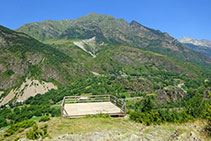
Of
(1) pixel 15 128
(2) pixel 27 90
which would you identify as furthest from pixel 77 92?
(1) pixel 15 128

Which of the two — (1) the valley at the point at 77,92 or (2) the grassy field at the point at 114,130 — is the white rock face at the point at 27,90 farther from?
(2) the grassy field at the point at 114,130

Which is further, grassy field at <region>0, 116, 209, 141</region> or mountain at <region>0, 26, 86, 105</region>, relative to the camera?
mountain at <region>0, 26, 86, 105</region>

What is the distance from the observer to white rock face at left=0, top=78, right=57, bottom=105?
102 m

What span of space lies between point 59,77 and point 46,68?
12862 mm

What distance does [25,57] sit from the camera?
12962 cm

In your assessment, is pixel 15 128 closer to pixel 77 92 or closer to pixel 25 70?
pixel 77 92

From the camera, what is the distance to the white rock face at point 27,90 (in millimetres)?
101500

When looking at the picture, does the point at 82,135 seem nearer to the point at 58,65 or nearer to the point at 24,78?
the point at 24,78

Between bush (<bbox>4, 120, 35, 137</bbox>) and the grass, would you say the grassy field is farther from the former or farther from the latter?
bush (<bbox>4, 120, 35, 137</bbox>)

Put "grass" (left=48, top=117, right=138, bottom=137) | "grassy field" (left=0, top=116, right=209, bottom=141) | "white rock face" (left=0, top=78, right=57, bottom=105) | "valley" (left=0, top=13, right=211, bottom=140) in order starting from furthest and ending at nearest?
"white rock face" (left=0, top=78, right=57, bottom=105), "valley" (left=0, top=13, right=211, bottom=140), "grass" (left=48, top=117, right=138, bottom=137), "grassy field" (left=0, top=116, right=209, bottom=141)

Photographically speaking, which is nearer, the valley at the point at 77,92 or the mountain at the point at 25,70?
the valley at the point at 77,92

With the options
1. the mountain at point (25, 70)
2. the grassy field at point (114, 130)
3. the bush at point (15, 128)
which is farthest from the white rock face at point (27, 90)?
the grassy field at point (114, 130)

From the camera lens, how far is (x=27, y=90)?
106875 mm

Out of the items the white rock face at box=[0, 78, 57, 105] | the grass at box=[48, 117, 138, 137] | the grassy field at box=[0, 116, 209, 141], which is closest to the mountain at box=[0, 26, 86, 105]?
the white rock face at box=[0, 78, 57, 105]
